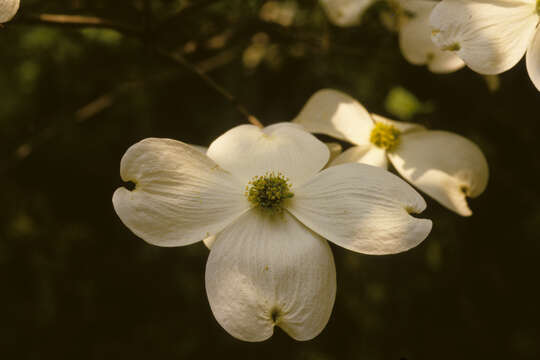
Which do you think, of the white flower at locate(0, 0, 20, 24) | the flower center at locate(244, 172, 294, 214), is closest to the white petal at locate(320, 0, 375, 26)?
the flower center at locate(244, 172, 294, 214)

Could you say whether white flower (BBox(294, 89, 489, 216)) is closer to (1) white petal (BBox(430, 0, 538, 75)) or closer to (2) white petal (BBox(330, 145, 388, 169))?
(2) white petal (BBox(330, 145, 388, 169))

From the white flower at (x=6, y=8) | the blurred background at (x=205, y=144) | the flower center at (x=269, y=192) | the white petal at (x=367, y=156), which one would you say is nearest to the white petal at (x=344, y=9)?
the blurred background at (x=205, y=144)

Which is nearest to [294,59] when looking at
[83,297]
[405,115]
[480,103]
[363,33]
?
[363,33]

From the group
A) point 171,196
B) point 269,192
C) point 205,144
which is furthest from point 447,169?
point 205,144

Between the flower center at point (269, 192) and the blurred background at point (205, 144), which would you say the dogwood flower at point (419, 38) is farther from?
the flower center at point (269, 192)

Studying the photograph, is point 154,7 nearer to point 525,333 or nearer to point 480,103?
point 480,103

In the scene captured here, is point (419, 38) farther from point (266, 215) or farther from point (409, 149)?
point (266, 215)
